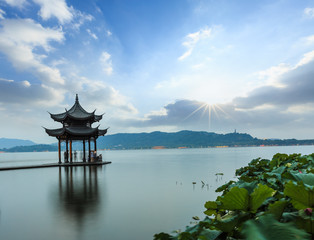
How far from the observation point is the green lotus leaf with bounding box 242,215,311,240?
940 mm

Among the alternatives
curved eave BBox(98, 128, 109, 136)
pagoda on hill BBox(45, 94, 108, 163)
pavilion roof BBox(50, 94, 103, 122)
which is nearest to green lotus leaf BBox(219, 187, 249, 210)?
pagoda on hill BBox(45, 94, 108, 163)

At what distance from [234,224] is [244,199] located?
16 cm

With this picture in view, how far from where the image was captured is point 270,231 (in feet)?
3.28

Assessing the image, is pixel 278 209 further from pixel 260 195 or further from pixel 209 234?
pixel 209 234

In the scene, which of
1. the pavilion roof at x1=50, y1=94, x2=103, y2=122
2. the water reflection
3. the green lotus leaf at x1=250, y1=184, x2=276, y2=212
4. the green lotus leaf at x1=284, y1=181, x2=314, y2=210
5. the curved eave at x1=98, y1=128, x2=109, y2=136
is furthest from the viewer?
the curved eave at x1=98, y1=128, x2=109, y2=136

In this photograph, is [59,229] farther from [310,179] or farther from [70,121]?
[70,121]

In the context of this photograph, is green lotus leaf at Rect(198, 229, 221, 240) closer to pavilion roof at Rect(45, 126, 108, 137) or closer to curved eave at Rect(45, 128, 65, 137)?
pavilion roof at Rect(45, 126, 108, 137)

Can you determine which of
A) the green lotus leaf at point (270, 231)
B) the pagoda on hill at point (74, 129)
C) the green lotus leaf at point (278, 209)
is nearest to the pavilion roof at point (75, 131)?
the pagoda on hill at point (74, 129)

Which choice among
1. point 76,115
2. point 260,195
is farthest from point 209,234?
point 76,115

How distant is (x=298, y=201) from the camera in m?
1.23

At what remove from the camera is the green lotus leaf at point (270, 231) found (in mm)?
940

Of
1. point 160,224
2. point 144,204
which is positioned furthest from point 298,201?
point 144,204

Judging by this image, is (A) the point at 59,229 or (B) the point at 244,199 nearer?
(B) the point at 244,199

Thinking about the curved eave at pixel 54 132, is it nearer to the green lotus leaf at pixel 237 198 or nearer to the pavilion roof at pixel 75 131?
the pavilion roof at pixel 75 131
